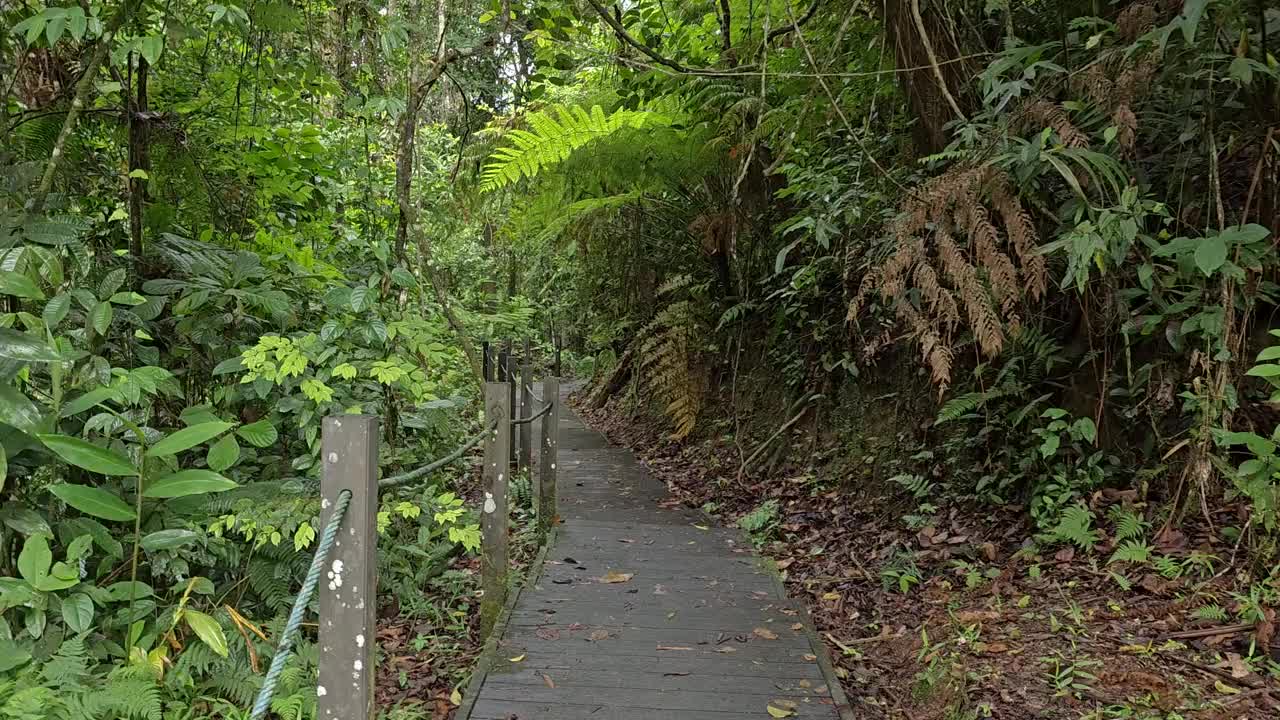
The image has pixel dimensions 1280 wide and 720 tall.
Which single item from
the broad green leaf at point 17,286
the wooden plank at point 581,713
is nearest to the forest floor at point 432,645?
the wooden plank at point 581,713

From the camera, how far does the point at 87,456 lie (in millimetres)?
2768

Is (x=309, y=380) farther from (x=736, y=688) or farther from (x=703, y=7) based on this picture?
(x=703, y=7)

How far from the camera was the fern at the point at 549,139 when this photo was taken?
20.9 feet

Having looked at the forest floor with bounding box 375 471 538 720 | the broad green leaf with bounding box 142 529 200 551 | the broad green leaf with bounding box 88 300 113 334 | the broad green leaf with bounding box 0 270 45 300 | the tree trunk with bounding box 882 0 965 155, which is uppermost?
the tree trunk with bounding box 882 0 965 155

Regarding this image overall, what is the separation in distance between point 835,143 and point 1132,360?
9.60 ft

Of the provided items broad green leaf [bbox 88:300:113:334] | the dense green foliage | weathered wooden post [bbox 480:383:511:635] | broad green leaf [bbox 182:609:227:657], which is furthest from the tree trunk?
broad green leaf [bbox 182:609:227:657]

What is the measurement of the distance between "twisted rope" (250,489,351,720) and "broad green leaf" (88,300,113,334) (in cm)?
159

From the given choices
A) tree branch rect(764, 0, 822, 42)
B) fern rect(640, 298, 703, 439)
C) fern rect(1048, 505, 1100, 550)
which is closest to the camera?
fern rect(1048, 505, 1100, 550)

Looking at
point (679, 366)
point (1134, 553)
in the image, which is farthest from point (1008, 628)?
point (679, 366)

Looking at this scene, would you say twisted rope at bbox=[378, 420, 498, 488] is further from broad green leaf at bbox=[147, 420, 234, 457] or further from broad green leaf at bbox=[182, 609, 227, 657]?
broad green leaf at bbox=[182, 609, 227, 657]

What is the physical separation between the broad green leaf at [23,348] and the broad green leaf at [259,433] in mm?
940

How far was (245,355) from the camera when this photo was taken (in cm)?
345

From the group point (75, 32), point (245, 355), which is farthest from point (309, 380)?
point (75, 32)

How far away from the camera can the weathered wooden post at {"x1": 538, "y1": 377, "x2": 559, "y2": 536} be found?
609 centimetres
